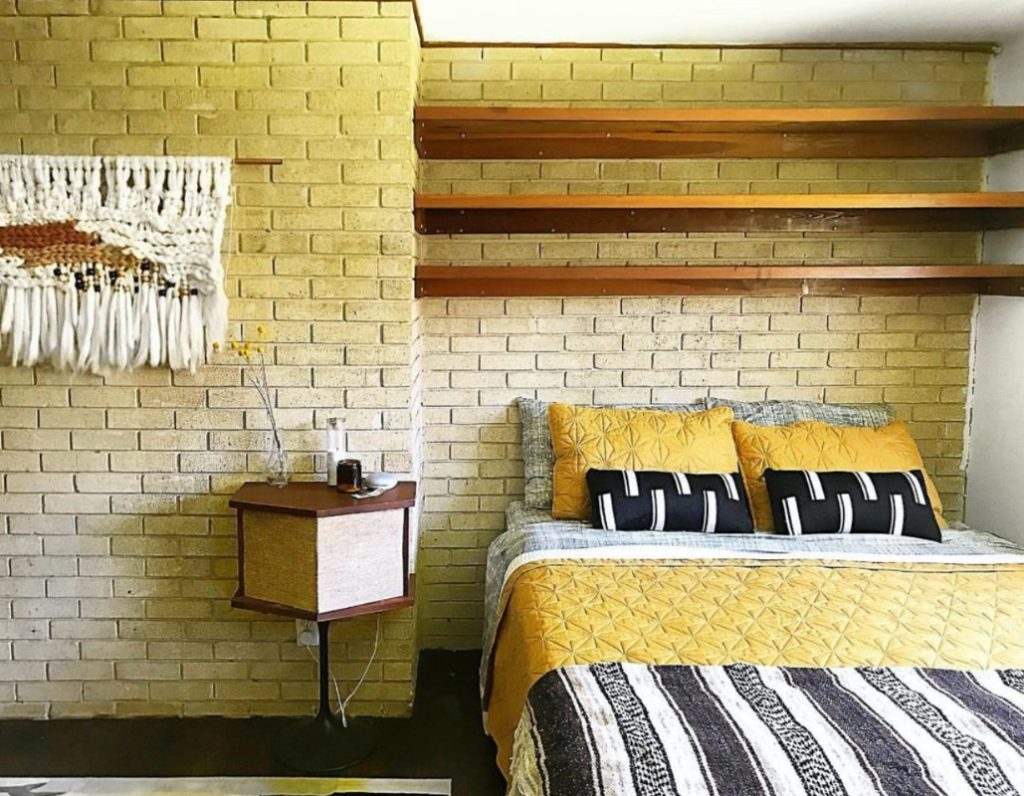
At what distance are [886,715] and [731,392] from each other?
1721 mm

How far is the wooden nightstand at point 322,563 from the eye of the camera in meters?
2.51

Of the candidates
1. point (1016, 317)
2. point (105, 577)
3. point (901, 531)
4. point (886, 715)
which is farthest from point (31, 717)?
point (1016, 317)

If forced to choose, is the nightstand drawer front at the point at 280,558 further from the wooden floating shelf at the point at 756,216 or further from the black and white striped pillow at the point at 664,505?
the wooden floating shelf at the point at 756,216

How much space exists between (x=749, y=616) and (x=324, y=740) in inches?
51.5

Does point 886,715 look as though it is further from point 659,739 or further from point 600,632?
point 600,632

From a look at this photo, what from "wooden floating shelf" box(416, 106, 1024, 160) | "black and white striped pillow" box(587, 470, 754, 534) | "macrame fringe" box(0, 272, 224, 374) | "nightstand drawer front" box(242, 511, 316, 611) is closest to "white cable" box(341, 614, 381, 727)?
"nightstand drawer front" box(242, 511, 316, 611)

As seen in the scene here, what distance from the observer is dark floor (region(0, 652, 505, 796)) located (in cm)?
261

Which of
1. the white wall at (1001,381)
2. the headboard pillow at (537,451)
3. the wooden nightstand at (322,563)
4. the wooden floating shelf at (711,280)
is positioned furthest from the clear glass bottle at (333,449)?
the white wall at (1001,381)

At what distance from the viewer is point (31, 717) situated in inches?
114

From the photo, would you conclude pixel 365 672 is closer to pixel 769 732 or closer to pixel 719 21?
pixel 769 732

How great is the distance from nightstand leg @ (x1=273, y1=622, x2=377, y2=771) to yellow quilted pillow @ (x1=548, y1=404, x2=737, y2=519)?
Result: 893 millimetres

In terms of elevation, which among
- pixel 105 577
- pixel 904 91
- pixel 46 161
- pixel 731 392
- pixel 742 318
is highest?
pixel 904 91

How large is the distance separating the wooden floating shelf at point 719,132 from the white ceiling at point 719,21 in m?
0.29

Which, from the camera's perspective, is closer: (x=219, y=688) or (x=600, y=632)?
(x=600, y=632)
